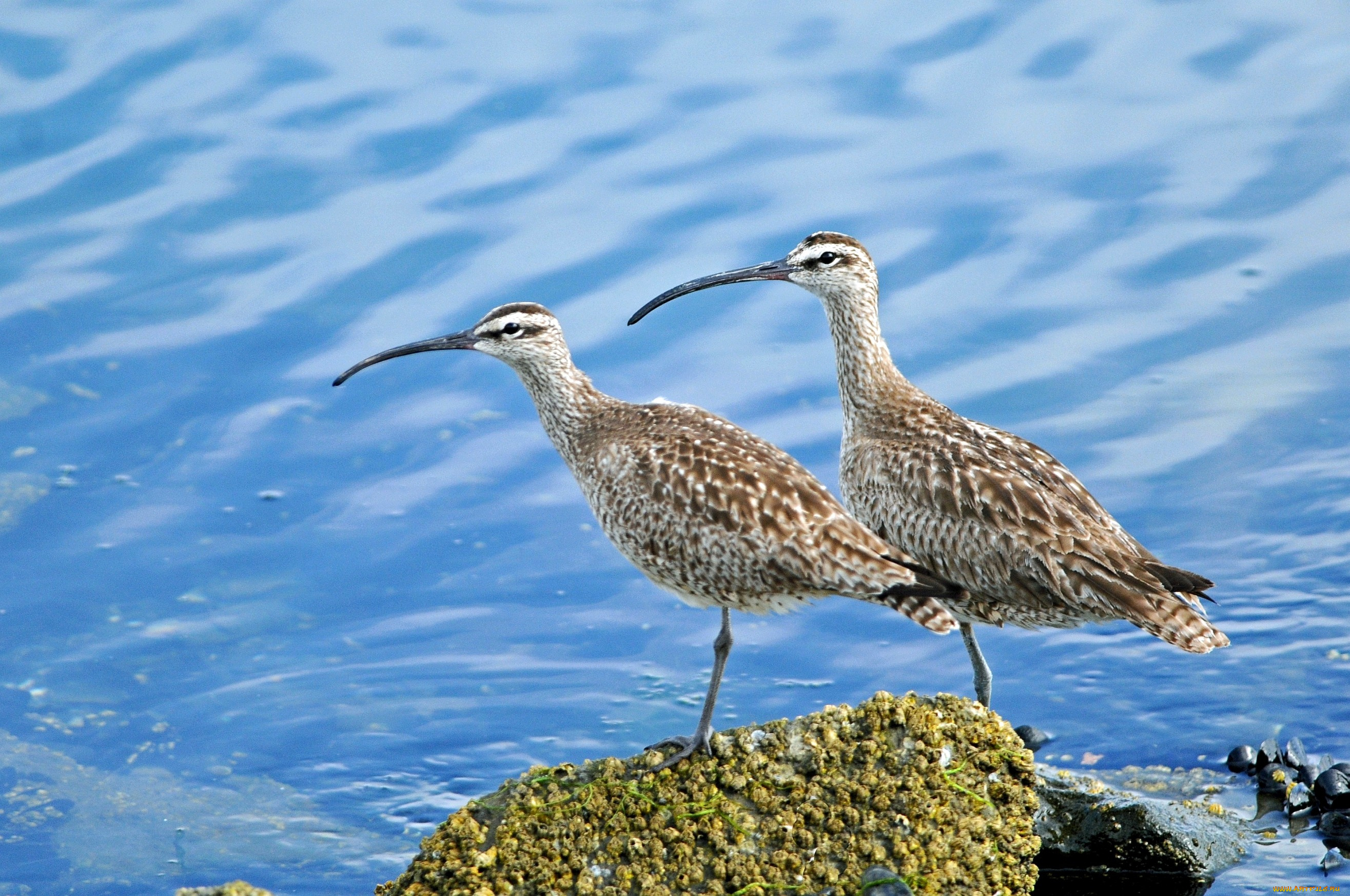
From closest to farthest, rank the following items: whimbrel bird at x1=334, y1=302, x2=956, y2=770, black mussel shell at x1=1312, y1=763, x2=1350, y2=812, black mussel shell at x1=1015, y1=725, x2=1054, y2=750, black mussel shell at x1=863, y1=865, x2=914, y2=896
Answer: black mussel shell at x1=863, y1=865, x2=914, y2=896
whimbrel bird at x1=334, y1=302, x2=956, y2=770
black mussel shell at x1=1312, y1=763, x2=1350, y2=812
black mussel shell at x1=1015, y1=725, x2=1054, y2=750

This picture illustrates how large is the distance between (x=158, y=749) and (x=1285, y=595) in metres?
7.70

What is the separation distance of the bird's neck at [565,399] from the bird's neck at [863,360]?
154cm

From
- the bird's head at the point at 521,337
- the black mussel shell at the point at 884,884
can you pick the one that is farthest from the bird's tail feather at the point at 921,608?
the bird's head at the point at 521,337

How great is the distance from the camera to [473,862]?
6852mm

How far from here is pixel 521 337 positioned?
29.3 ft

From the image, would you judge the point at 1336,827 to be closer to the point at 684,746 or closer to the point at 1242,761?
the point at 1242,761

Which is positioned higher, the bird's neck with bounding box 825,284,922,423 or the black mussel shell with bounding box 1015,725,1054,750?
the bird's neck with bounding box 825,284,922,423

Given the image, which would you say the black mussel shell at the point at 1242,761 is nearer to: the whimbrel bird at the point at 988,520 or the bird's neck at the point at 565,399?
the whimbrel bird at the point at 988,520

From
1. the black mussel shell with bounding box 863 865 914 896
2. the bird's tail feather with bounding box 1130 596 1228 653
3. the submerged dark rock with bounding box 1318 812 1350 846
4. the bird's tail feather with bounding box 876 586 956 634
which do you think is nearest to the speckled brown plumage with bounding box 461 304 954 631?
the bird's tail feather with bounding box 876 586 956 634

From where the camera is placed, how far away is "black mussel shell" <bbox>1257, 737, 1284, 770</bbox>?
9.13 m

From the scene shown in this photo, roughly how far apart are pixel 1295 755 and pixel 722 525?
366 cm

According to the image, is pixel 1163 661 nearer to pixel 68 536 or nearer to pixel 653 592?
pixel 653 592

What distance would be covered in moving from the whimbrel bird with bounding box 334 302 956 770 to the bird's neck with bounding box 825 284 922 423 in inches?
56.0

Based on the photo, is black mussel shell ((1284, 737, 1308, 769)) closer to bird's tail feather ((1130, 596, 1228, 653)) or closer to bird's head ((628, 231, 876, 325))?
bird's tail feather ((1130, 596, 1228, 653))
